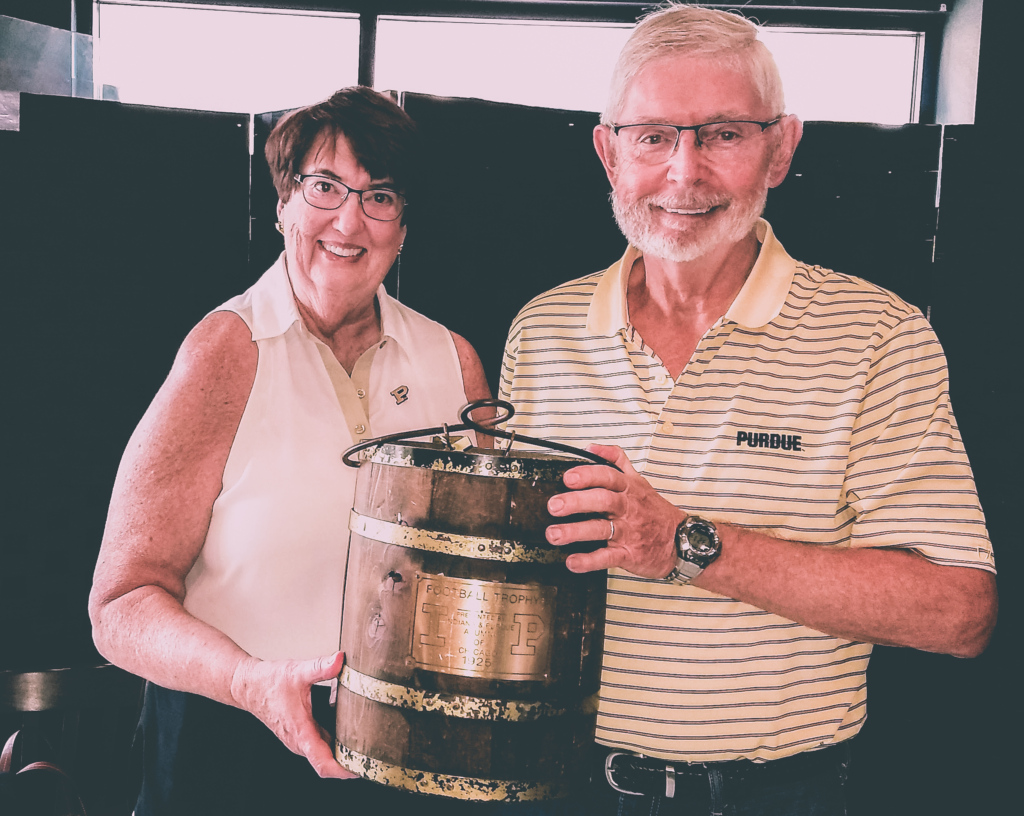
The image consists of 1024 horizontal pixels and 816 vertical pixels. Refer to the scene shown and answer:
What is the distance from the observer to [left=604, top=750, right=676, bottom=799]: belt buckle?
1.79 meters

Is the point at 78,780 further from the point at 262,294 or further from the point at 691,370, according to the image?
the point at 691,370

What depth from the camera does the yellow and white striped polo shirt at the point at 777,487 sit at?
5.98ft

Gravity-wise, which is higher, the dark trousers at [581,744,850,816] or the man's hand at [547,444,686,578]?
the man's hand at [547,444,686,578]

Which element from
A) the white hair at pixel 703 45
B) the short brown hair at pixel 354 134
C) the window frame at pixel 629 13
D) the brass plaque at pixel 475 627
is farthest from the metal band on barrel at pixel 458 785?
the window frame at pixel 629 13

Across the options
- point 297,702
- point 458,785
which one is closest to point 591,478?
point 458,785

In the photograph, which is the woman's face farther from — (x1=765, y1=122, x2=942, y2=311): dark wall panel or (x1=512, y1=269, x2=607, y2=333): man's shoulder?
(x1=765, y1=122, x2=942, y2=311): dark wall panel

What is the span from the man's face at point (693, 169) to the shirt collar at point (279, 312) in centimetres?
63

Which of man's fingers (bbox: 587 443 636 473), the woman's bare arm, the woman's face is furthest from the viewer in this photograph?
the woman's face

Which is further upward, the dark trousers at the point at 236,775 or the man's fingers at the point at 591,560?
the man's fingers at the point at 591,560

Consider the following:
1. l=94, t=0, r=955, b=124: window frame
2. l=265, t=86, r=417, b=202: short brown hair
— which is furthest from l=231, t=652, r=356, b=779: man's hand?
l=94, t=0, r=955, b=124: window frame

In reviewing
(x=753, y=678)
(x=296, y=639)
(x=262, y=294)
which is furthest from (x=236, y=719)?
(x=753, y=678)

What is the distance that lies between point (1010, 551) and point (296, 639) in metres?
2.22

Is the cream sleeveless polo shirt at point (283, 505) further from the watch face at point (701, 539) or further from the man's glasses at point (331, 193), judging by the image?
the watch face at point (701, 539)

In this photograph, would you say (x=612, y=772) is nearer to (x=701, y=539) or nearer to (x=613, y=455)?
(x=701, y=539)
